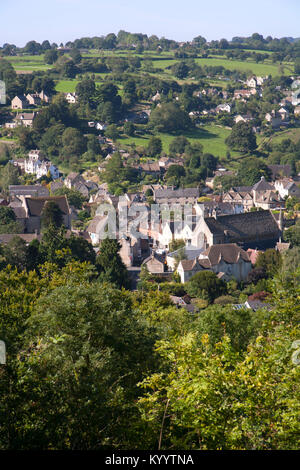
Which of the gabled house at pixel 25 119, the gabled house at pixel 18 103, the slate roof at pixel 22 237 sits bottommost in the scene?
the slate roof at pixel 22 237

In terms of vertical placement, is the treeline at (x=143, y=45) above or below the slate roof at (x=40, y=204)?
above

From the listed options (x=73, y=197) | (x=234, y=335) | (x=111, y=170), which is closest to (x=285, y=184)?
(x=111, y=170)

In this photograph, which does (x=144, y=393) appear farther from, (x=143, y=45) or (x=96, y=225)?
(x=143, y=45)

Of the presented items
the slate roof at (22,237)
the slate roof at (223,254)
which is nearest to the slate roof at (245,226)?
the slate roof at (223,254)

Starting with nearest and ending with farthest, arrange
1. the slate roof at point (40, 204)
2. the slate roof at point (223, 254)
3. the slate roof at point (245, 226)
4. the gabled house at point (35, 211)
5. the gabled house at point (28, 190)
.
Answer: the slate roof at point (223, 254)
the slate roof at point (245, 226)
the gabled house at point (35, 211)
the slate roof at point (40, 204)
the gabled house at point (28, 190)

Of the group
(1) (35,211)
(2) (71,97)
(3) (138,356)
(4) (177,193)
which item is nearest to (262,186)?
(4) (177,193)

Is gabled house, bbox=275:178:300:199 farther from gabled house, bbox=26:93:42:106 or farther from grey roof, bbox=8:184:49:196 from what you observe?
gabled house, bbox=26:93:42:106

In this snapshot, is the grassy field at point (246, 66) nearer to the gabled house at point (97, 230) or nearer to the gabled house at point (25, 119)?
the gabled house at point (25, 119)

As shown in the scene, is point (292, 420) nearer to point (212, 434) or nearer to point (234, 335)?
point (212, 434)

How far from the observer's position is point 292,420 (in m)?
8.91

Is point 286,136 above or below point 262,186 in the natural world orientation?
above

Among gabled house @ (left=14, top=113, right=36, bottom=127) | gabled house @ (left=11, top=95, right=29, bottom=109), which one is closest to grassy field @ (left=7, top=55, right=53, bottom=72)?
gabled house @ (left=11, top=95, right=29, bottom=109)

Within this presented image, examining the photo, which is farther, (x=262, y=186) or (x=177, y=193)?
(x=262, y=186)

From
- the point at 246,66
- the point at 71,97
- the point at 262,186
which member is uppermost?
the point at 246,66
